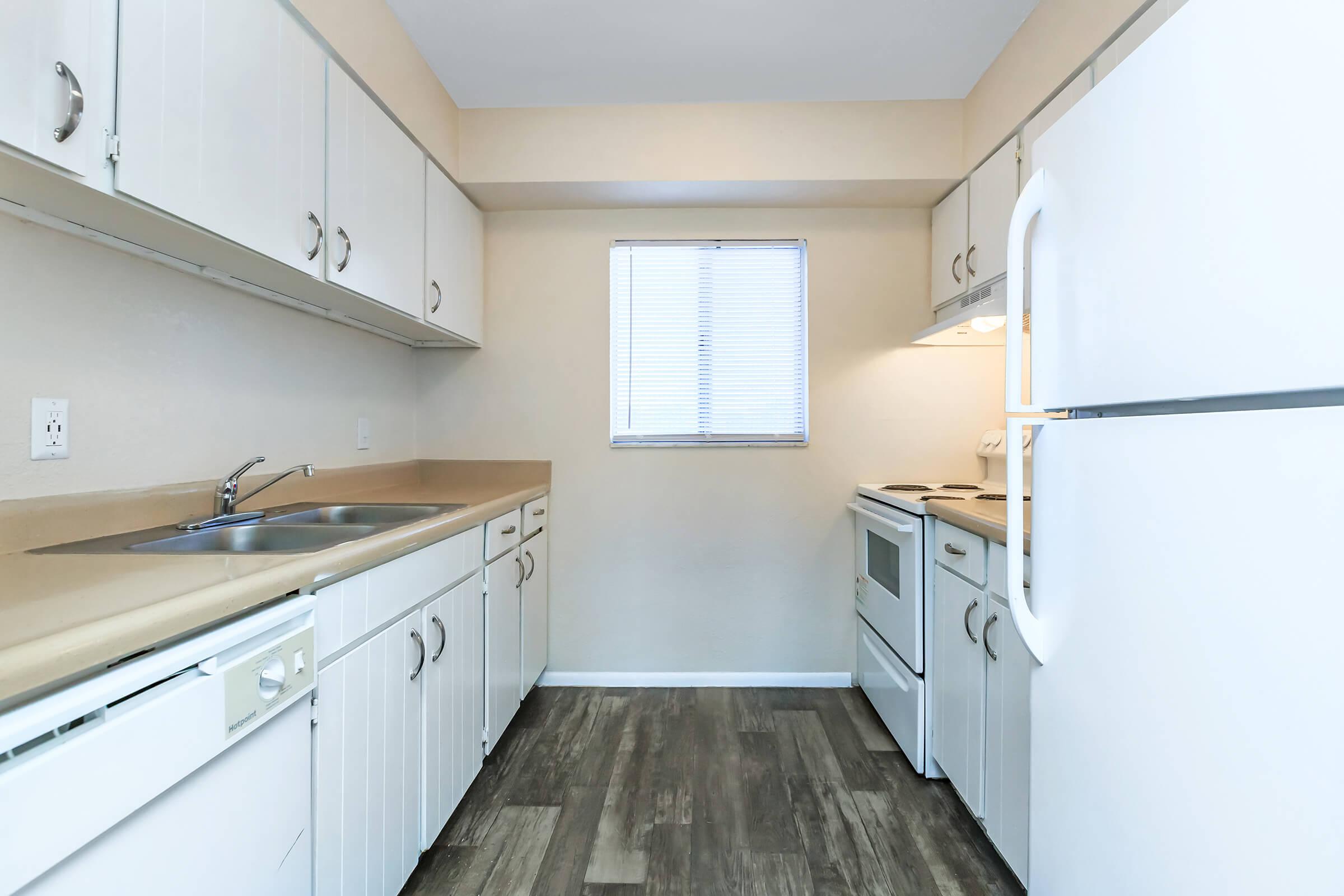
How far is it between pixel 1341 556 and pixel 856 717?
229 cm

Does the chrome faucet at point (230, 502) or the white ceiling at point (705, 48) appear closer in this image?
the chrome faucet at point (230, 502)

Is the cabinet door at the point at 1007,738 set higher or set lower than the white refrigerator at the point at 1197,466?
lower

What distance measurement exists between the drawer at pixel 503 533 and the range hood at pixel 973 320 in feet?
5.92

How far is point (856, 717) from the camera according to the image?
2.50 m

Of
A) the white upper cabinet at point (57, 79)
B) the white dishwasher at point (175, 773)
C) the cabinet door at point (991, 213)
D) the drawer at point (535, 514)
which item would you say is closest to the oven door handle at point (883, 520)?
the cabinet door at point (991, 213)

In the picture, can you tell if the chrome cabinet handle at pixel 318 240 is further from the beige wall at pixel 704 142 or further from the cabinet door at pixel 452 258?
the beige wall at pixel 704 142

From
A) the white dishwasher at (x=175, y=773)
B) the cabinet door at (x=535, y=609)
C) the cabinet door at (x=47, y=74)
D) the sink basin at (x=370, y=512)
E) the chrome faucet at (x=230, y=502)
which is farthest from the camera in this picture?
the cabinet door at (x=535, y=609)

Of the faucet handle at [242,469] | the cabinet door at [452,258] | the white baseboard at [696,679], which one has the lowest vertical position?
the white baseboard at [696,679]

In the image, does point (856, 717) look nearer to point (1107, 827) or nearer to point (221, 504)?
point (1107, 827)

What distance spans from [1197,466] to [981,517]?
1.14 meters

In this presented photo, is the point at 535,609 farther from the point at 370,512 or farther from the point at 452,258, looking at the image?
the point at 452,258

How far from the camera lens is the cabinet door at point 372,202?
1626 millimetres

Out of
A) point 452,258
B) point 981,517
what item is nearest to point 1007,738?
point 981,517

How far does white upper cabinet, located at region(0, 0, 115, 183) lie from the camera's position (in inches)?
33.2
